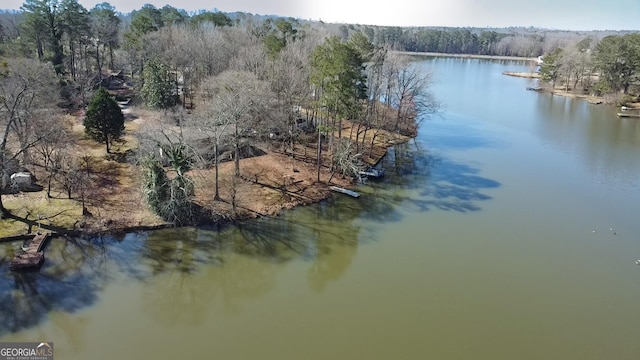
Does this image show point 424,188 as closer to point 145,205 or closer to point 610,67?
point 145,205

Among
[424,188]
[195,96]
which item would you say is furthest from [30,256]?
[195,96]

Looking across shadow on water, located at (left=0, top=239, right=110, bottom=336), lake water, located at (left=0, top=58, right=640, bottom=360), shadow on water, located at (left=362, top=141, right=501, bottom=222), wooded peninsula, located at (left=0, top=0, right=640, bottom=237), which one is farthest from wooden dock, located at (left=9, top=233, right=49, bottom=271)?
shadow on water, located at (left=362, top=141, right=501, bottom=222)

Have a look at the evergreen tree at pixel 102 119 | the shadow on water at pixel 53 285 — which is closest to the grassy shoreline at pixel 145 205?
the shadow on water at pixel 53 285

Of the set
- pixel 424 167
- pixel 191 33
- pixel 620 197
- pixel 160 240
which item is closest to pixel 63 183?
pixel 160 240

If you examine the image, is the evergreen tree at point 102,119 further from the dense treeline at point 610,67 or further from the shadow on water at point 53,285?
the dense treeline at point 610,67

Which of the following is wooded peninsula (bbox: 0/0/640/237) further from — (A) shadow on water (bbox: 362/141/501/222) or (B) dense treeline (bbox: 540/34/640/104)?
(B) dense treeline (bbox: 540/34/640/104)

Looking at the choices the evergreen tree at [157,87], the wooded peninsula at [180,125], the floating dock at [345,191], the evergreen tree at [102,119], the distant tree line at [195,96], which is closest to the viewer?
the wooded peninsula at [180,125]
